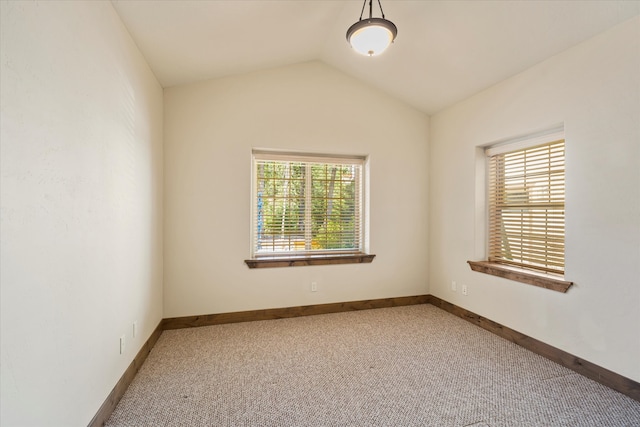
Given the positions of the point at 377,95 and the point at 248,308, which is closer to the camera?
the point at 248,308

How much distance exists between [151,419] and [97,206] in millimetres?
1308

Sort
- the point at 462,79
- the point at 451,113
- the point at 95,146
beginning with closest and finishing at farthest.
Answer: the point at 95,146 < the point at 462,79 < the point at 451,113

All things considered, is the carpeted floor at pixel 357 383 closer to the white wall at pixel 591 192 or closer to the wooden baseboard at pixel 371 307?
the wooden baseboard at pixel 371 307

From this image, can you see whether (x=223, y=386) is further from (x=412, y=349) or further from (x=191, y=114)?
(x=191, y=114)

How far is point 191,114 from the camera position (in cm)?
318

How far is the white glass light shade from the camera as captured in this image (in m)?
2.03

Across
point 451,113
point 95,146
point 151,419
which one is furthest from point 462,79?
point 151,419

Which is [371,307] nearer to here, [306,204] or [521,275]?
[306,204]

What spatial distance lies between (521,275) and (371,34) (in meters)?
2.46

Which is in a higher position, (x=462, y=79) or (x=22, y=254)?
(x=462, y=79)

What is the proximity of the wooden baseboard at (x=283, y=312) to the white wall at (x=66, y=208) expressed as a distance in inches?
34.3

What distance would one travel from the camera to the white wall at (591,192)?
2.00 metres

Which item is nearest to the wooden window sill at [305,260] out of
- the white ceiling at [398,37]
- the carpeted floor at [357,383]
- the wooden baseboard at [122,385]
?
the carpeted floor at [357,383]

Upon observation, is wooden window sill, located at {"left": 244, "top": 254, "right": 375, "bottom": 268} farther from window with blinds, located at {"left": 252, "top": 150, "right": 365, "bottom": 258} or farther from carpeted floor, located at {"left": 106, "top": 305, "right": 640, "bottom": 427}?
carpeted floor, located at {"left": 106, "top": 305, "right": 640, "bottom": 427}
